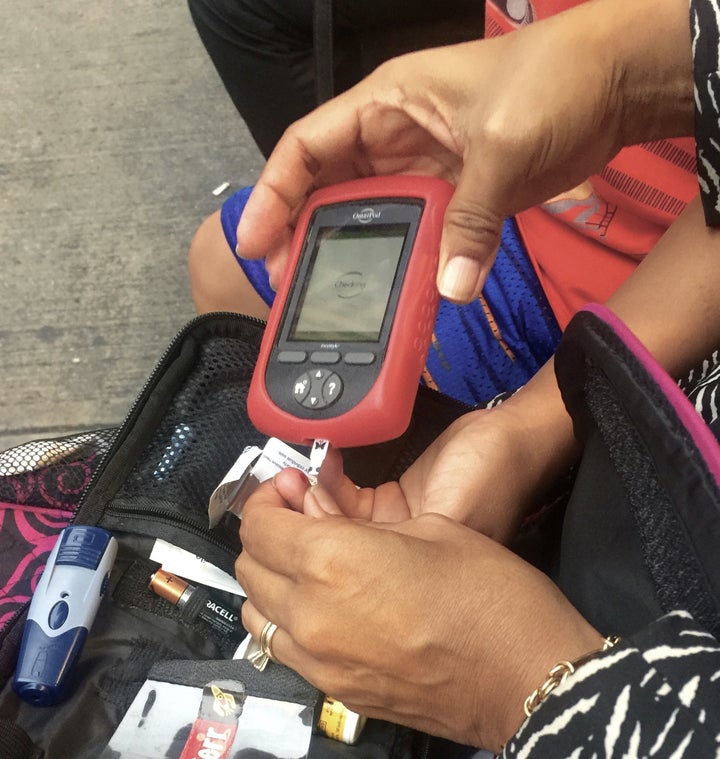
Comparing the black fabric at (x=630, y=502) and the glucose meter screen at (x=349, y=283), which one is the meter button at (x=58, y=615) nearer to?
the glucose meter screen at (x=349, y=283)

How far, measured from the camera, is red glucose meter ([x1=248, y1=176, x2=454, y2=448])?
622 mm

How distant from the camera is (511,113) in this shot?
23.5 inches

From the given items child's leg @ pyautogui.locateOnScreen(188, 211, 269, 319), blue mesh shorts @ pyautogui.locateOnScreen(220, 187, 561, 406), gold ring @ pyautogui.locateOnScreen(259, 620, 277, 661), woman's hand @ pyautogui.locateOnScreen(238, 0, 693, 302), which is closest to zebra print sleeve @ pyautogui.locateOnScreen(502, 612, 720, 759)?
gold ring @ pyautogui.locateOnScreen(259, 620, 277, 661)

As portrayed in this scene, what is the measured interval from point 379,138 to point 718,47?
0.30 m

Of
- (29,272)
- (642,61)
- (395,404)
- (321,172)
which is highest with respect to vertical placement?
(642,61)

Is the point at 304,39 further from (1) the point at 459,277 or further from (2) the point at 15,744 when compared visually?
(2) the point at 15,744

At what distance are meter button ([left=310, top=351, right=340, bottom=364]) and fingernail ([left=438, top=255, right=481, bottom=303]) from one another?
106 mm

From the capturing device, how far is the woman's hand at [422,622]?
46 centimetres

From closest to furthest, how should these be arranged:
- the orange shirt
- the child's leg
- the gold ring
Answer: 1. the gold ring
2. the orange shirt
3. the child's leg

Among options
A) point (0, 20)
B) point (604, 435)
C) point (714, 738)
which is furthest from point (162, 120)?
point (714, 738)

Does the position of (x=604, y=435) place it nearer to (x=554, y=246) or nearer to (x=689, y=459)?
(x=689, y=459)

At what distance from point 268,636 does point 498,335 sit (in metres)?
0.40

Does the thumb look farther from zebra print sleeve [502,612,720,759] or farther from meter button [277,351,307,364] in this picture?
zebra print sleeve [502,612,720,759]

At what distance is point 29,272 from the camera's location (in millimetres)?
1439
